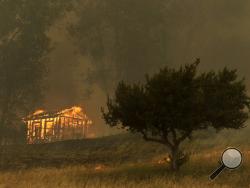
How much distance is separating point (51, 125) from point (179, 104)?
50449 mm

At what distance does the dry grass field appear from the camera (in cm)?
2172

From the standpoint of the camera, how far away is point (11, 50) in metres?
66.1

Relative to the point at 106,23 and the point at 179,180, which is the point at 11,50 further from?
the point at 179,180

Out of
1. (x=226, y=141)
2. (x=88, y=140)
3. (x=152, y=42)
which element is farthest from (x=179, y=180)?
(x=152, y=42)

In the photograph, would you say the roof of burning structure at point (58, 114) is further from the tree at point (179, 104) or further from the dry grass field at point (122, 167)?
the tree at point (179, 104)

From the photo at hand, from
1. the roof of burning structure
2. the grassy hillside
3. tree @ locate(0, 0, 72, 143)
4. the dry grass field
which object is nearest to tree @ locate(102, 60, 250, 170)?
the dry grass field

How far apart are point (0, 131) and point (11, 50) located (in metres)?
12.0

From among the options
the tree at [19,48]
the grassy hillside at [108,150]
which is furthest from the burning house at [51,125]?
the grassy hillside at [108,150]

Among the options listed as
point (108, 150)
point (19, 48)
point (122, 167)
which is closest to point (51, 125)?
point (19, 48)

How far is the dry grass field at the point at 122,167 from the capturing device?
71.3ft

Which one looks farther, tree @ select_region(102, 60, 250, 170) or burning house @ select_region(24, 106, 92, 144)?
burning house @ select_region(24, 106, 92, 144)

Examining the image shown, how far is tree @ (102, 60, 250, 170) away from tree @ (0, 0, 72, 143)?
3885 cm

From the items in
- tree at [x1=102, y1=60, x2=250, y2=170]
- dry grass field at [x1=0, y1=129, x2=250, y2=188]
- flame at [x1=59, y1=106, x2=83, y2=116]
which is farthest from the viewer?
flame at [x1=59, y1=106, x2=83, y2=116]

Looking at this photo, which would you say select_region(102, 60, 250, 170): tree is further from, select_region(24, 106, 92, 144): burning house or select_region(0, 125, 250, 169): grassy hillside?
select_region(24, 106, 92, 144): burning house
